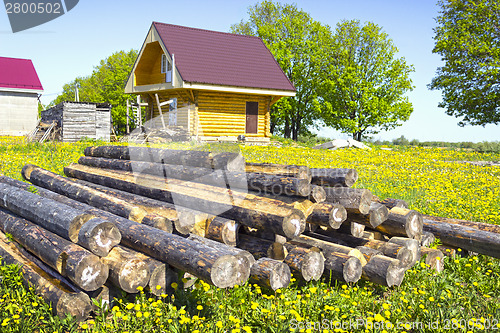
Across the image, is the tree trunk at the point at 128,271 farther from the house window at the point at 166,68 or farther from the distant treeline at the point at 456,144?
the distant treeline at the point at 456,144

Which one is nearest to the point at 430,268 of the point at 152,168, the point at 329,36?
the point at 152,168

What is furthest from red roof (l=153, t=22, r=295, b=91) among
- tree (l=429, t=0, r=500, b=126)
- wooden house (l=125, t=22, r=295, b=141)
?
tree (l=429, t=0, r=500, b=126)

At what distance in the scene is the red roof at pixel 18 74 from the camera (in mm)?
34469

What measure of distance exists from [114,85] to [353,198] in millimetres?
47230

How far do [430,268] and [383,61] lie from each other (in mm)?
32474

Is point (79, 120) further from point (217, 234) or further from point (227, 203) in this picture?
point (217, 234)

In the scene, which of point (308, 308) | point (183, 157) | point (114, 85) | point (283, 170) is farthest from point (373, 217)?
point (114, 85)

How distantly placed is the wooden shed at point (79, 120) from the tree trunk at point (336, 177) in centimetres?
2160

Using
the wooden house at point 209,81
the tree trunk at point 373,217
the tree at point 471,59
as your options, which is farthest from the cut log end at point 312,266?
the tree at point 471,59

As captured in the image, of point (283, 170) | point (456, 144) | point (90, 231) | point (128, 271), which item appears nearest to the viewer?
point (128, 271)

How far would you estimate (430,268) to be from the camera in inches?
199

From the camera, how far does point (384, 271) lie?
4.29m

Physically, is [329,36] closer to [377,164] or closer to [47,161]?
[377,164]

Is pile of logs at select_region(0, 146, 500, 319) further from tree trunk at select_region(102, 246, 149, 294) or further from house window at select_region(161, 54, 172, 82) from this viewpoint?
house window at select_region(161, 54, 172, 82)
